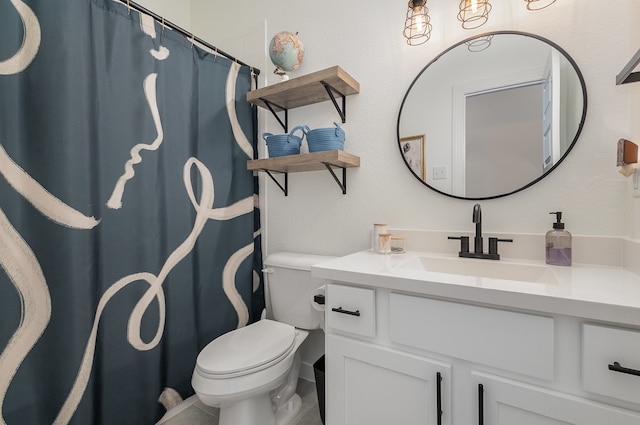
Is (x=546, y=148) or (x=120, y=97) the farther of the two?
(x=120, y=97)

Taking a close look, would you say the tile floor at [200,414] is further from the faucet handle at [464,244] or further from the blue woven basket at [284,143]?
the blue woven basket at [284,143]

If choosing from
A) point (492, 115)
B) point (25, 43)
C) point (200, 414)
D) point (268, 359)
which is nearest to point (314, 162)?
point (492, 115)

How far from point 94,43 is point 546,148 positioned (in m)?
1.83

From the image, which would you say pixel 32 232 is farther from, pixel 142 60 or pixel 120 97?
pixel 142 60

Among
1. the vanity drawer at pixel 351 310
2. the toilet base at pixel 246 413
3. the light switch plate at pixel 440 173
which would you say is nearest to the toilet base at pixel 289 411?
the toilet base at pixel 246 413

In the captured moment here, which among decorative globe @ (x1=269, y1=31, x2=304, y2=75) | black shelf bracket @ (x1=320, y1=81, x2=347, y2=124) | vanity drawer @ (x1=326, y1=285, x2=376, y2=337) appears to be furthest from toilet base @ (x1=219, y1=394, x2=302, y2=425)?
decorative globe @ (x1=269, y1=31, x2=304, y2=75)

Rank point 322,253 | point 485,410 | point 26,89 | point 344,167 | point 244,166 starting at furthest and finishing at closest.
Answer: point 244,166, point 322,253, point 344,167, point 26,89, point 485,410

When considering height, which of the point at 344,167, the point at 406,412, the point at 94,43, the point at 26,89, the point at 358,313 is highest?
the point at 94,43

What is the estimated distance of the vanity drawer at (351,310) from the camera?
3.04 ft

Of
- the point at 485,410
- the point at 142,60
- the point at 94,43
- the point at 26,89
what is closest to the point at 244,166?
the point at 142,60

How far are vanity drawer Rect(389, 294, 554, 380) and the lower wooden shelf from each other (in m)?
0.72

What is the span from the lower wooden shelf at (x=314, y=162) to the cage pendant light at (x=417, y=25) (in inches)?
24.0

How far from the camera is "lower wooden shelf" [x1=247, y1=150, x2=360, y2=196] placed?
4.50ft

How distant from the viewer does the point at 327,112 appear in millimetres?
1647
